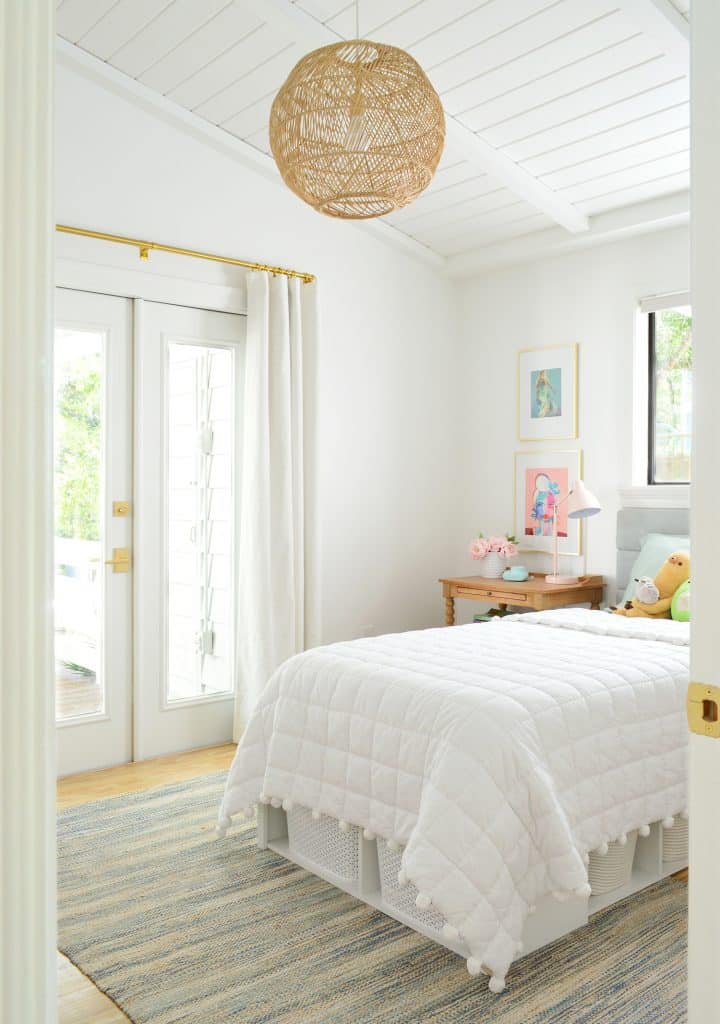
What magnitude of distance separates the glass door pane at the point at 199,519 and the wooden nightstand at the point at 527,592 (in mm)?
1281

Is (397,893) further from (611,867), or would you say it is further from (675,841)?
(675,841)

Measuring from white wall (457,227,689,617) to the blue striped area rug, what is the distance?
2432 millimetres

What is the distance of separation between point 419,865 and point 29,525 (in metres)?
1.73

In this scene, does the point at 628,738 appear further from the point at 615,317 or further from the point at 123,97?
the point at 123,97

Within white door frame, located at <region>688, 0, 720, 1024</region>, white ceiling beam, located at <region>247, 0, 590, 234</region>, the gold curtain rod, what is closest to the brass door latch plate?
white door frame, located at <region>688, 0, 720, 1024</region>

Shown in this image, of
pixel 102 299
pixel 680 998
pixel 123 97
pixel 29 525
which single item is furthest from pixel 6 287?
pixel 123 97

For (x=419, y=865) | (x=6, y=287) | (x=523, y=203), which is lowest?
(x=419, y=865)

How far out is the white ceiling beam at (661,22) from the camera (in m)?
3.04

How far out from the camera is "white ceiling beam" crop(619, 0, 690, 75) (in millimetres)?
3043

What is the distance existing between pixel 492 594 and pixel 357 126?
2660mm

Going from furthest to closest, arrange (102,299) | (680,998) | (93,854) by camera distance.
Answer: (102,299) < (93,854) < (680,998)

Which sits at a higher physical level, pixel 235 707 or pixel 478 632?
pixel 478 632

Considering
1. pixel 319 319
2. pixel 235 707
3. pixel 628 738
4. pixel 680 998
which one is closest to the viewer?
pixel 680 998

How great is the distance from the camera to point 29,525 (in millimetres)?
736
